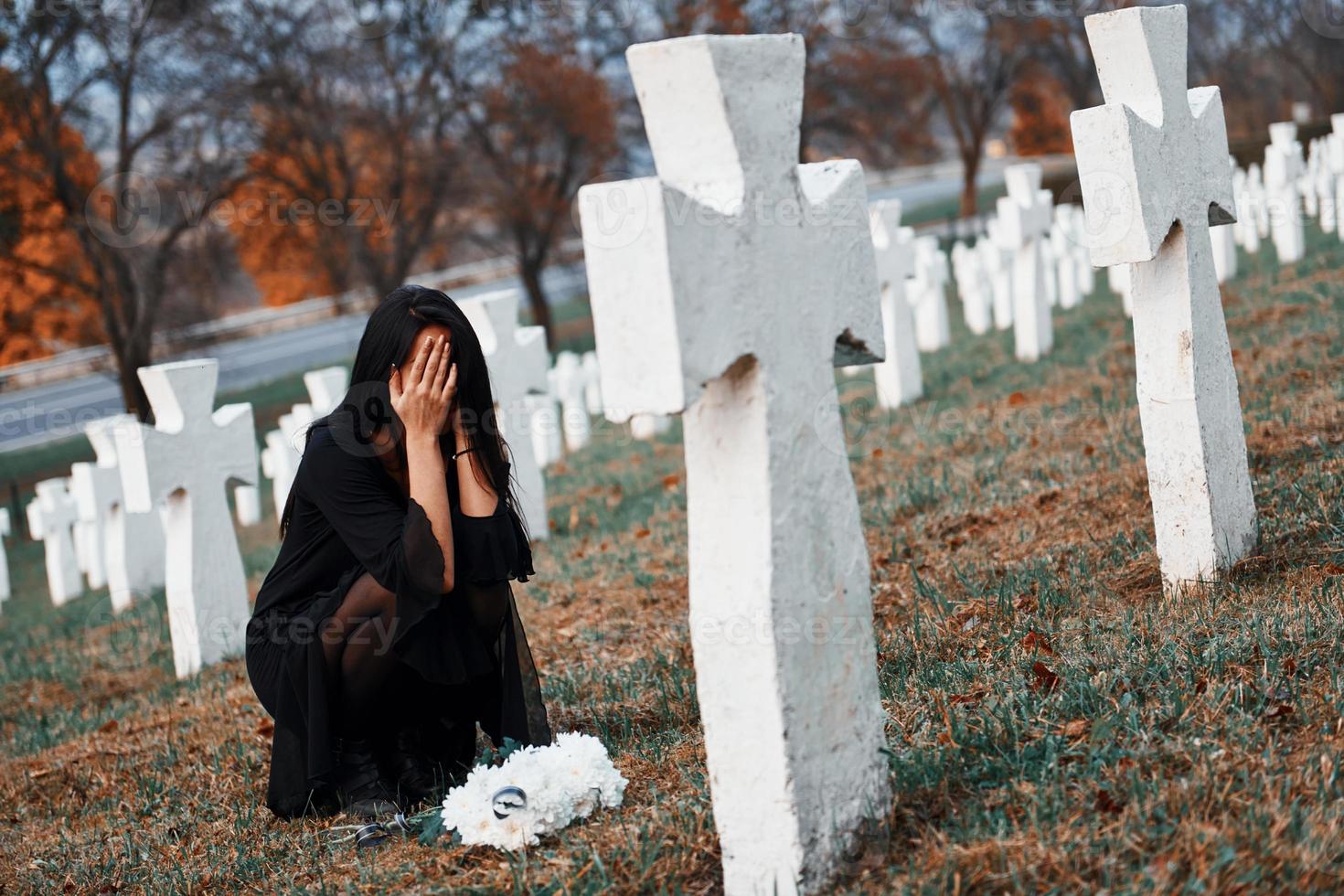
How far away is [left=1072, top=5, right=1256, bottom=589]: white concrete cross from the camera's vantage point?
3.92 m

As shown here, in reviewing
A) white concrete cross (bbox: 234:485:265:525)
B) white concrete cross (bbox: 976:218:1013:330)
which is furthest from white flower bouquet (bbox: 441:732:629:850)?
white concrete cross (bbox: 234:485:265:525)

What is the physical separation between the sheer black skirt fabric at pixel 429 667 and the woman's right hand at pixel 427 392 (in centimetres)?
28

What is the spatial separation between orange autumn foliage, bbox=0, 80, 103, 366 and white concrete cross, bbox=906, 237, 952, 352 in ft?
49.1

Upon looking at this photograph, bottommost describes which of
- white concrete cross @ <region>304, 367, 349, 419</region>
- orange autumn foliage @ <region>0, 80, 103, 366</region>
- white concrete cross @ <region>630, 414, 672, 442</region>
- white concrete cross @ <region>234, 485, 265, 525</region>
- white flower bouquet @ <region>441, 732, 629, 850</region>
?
white concrete cross @ <region>234, 485, 265, 525</region>

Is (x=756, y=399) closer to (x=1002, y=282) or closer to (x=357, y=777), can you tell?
(x=357, y=777)

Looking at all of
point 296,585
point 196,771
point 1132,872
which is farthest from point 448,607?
point 1132,872

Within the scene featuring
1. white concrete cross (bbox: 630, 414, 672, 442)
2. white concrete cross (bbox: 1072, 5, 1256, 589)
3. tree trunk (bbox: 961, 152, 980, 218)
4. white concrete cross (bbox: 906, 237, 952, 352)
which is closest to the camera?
white concrete cross (bbox: 1072, 5, 1256, 589)

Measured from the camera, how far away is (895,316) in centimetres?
1048

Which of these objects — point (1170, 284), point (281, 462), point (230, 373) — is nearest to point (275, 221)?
point (230, 373)

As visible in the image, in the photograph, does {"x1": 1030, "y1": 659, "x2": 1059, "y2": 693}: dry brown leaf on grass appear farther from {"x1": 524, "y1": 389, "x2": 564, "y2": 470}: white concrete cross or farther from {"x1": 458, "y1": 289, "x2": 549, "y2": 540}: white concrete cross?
{"x1": 524, "y1": 389, "x2": 564, "y2": 470}: white concrete cross

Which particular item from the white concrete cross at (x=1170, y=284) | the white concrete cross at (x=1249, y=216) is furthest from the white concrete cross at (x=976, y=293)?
the white concrete cross at (x=1170, y=284)

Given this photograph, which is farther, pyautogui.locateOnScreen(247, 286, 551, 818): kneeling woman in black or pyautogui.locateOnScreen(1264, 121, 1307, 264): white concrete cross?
pyautogui.locateOnScreen(1264, 121, 1307, 264): white concrete cross

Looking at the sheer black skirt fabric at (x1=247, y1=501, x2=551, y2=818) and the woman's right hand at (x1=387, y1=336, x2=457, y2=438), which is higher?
the woman's right hand at (x1=387, y1=336, x2=457, y2=438)

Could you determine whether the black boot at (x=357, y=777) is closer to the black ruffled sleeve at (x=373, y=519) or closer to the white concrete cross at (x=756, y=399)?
the black ruffled sleeve at (x=373, y=519)
